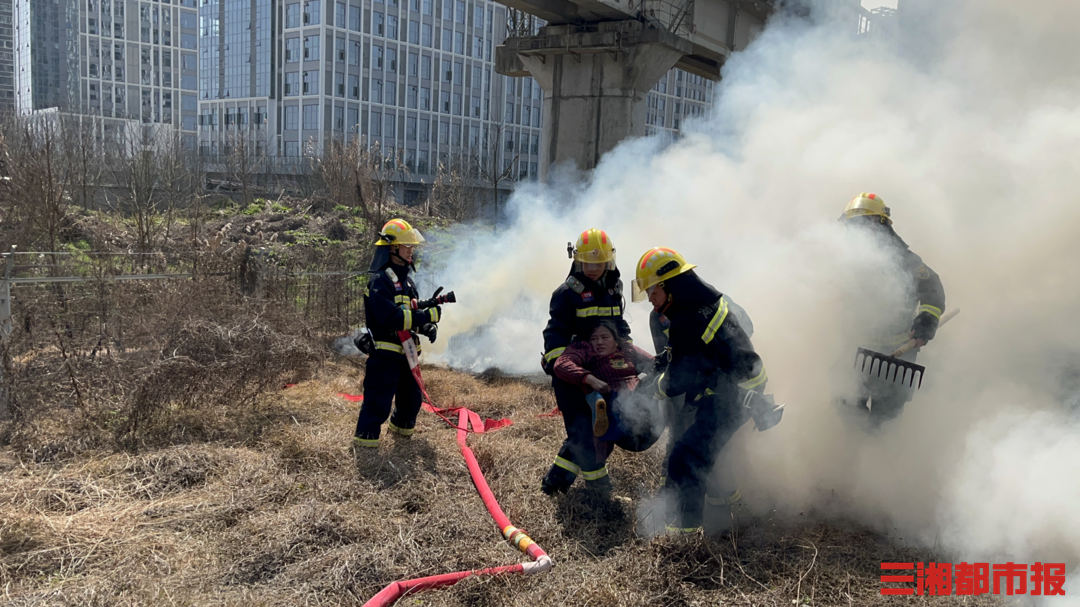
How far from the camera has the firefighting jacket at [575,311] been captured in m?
4.52

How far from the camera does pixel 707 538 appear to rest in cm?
373

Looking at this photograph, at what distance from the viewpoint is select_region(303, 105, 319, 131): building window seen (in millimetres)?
48287

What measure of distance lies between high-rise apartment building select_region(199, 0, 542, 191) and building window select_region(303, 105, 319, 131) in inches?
2.8

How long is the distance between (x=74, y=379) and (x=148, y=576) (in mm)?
2763

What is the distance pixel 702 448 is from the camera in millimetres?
3891

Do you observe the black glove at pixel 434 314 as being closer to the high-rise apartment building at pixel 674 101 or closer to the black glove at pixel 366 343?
the black glove at pixel 366 343

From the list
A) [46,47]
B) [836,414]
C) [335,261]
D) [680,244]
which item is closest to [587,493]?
[836,414]

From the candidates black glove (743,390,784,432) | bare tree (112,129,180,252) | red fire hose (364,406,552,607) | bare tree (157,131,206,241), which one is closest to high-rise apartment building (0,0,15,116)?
bare tree (157,131,206,241)

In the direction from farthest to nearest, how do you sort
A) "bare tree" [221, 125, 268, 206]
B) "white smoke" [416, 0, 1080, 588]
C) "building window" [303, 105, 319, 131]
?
"building window" [303, 105, 319, 131], "bare tree" [221, 125, 268, 206], "white smoke" [416, 0, 1080, 588]

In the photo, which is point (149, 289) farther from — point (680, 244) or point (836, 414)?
point (836, 414)

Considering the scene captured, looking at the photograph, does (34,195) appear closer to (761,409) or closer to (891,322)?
(761,409)

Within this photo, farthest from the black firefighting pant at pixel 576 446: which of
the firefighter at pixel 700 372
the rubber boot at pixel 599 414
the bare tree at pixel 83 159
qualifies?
the bare tree at pixel 83 159

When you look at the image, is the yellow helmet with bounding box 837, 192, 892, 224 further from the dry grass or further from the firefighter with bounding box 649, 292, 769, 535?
the dry grass

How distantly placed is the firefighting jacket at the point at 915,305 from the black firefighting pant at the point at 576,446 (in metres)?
2.34
